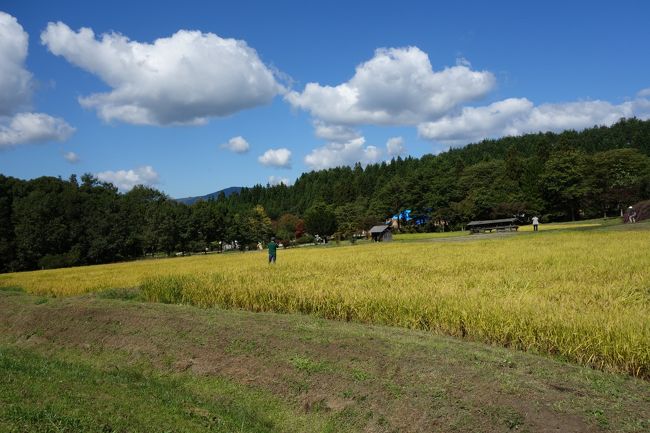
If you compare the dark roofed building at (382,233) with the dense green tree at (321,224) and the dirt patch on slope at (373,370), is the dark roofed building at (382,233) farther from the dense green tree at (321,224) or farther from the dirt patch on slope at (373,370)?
the dirt patch on slope at (373,370)

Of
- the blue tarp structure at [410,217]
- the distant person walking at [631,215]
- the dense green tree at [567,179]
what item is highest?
the dense green tree at [567,179]

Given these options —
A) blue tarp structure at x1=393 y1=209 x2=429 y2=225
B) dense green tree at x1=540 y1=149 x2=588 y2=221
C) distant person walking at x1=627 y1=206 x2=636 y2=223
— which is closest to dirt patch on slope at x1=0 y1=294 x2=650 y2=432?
distant person walking at x1=627 y1=206 x2=636 y2=223

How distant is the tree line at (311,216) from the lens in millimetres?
66188

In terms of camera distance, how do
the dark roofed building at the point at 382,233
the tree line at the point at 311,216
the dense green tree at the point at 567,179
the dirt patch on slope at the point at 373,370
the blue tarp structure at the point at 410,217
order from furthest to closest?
the blue tarp structure at the point at 410,217
the dense green tree at the point at 567,179
the tree line at the point at 311,216
the dark roofed building at the point at 382,233
the dirt patch on slope at the point at 373,370

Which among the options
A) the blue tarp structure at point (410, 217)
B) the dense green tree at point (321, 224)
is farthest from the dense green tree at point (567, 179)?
→ the dense green tree at point (321, 224)

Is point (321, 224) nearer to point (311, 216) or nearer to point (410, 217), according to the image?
point (311, 216)

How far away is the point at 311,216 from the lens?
98000 millimetres

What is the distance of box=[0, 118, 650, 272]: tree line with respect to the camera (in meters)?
66.2

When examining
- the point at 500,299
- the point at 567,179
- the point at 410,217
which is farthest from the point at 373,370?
the point at 410,217

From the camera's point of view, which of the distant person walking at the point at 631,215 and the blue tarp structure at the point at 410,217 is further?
the blue tarp structure at the point at 410,217

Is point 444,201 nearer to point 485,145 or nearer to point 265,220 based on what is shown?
point 265,220

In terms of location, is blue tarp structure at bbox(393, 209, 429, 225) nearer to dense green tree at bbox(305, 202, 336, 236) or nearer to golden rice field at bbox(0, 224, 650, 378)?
dense green tree at bbox(305, 202, 336, 236)

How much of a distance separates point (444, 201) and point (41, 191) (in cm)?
6945

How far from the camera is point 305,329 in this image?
888cm
